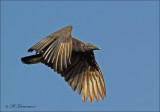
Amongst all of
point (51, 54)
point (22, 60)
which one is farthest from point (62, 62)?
point (22, 60)

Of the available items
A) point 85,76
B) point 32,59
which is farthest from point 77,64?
point 32,59

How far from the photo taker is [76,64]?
653 inches

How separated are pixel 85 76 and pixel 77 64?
591 mm

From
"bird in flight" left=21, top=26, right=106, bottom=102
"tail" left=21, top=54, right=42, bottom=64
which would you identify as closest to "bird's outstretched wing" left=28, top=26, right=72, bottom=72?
"bird in flight" left=21, top=26, right=106, bottom=102

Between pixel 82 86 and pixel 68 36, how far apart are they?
286 cm

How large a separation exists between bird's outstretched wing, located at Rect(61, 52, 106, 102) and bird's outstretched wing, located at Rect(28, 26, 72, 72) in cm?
202

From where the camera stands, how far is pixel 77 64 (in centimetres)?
1661

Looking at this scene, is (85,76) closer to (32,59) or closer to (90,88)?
(90,88)

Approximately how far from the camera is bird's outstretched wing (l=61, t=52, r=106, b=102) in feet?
53.2

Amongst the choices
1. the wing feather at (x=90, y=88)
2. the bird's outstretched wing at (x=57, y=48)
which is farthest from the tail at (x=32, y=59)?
the wing feather at (x=90, y=88)

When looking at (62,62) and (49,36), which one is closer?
(62,62)

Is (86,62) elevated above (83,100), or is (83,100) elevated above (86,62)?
(86,62)

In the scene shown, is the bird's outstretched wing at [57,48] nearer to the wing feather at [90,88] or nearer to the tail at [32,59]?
the tail at [32,59]

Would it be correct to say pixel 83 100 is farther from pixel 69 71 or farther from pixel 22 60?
pixel 22 60
